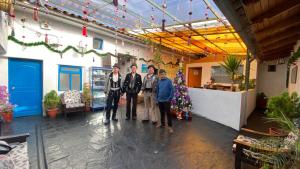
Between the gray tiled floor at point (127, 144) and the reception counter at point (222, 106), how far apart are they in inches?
14.7

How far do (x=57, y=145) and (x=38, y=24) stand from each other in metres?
3.57

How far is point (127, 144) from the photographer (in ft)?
10.3

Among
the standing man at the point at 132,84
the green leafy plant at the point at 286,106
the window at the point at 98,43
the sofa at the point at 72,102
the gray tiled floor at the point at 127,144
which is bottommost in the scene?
the gray tiled floor at the point at 127,144

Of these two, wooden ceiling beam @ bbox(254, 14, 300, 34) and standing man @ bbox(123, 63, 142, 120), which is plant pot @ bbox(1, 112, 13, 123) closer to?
standing man @ bbox(123, 63, 142, 120)

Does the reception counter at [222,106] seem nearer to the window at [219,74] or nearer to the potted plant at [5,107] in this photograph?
the window at [219,74]

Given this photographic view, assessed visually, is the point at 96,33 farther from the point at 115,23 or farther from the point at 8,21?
the point at 8,21

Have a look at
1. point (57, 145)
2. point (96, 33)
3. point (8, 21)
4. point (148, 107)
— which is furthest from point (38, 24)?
point (148, 107)

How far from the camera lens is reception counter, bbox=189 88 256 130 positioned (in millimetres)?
4445

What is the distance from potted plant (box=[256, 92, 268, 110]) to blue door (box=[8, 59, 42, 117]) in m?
9.22

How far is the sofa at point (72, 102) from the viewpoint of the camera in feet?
15.8

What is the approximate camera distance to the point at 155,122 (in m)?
4.58

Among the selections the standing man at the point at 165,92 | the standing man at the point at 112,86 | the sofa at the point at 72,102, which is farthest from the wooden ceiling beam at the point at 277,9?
the sofa at the point at 72,102

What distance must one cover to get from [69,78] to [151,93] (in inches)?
115

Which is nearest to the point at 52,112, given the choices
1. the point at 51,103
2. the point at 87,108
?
the point at 51,103
